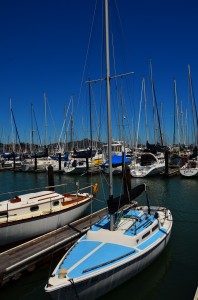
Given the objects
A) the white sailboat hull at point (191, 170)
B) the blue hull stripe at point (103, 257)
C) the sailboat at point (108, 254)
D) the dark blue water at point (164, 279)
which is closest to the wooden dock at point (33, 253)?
the dark blue water at point (164, 279)

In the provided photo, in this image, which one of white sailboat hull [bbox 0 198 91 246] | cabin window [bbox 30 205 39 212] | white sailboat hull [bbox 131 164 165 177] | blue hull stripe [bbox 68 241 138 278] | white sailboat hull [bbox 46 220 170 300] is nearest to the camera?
white sailboat hull [bbox 46 220 170 300]

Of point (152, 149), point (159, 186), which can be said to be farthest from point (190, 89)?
point (159, 186)

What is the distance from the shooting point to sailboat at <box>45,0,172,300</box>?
9.05m

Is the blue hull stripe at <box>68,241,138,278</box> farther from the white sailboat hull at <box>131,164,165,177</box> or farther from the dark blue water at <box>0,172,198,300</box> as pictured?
the white sailboat hull at <box>131,164,165,177</box>

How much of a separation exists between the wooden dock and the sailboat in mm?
2169

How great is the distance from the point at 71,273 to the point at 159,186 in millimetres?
26548

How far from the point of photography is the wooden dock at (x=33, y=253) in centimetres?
1152

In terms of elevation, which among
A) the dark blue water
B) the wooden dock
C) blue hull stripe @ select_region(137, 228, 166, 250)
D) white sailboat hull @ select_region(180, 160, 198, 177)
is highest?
white sailboat hull @ select_region(180, 160, 198, 177)

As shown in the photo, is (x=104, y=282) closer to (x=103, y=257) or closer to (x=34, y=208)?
(x=103, y=257)

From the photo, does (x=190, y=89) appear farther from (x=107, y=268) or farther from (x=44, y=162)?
(x=107, y=268)

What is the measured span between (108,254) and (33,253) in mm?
4100

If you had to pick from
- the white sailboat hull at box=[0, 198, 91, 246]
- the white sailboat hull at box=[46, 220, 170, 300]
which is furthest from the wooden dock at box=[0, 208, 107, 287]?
the white sailboat hull at box=[46, 220, 170, 300]

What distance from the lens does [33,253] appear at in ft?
41.9

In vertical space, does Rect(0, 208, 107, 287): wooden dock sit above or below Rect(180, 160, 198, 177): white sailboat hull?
below
